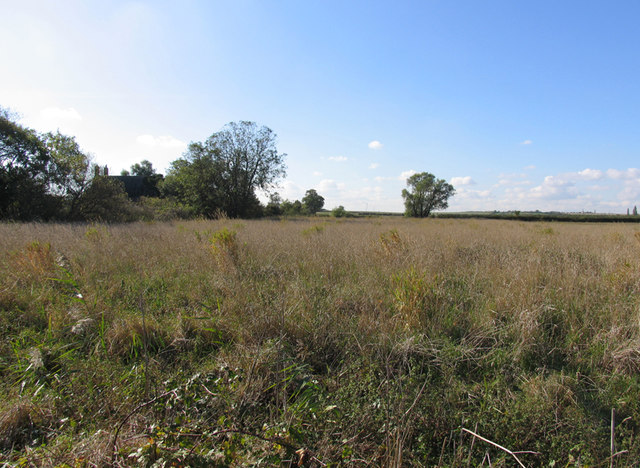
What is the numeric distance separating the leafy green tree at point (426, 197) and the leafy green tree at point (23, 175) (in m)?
60.2

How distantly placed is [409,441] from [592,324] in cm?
277

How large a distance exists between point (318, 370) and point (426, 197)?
67851 mm

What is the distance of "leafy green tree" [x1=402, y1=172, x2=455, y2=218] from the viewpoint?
64312 mm

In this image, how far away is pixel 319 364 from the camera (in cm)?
250

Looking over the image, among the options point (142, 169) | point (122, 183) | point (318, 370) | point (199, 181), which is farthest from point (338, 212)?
point (142, 169)

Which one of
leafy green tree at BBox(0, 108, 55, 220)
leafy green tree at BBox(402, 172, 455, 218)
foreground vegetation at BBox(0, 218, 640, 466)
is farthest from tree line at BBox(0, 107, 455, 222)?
leafy green tree at BBox(402, 172, 455, 218)

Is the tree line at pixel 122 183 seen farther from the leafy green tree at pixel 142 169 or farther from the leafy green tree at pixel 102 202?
the leafy green tree at pixel 142 169

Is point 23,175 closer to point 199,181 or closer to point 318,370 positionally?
point 199,181

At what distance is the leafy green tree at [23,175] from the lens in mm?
15945

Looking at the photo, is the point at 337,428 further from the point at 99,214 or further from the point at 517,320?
the point at 99,214

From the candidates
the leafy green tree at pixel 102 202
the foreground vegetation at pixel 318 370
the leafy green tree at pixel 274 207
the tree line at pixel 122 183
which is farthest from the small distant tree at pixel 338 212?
the foreground vegetation at pixel 318 370

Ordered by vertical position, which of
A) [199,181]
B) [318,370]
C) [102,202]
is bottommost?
[318,370]

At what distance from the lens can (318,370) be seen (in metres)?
2.47

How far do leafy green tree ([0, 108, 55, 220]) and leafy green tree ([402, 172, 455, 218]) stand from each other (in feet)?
197
